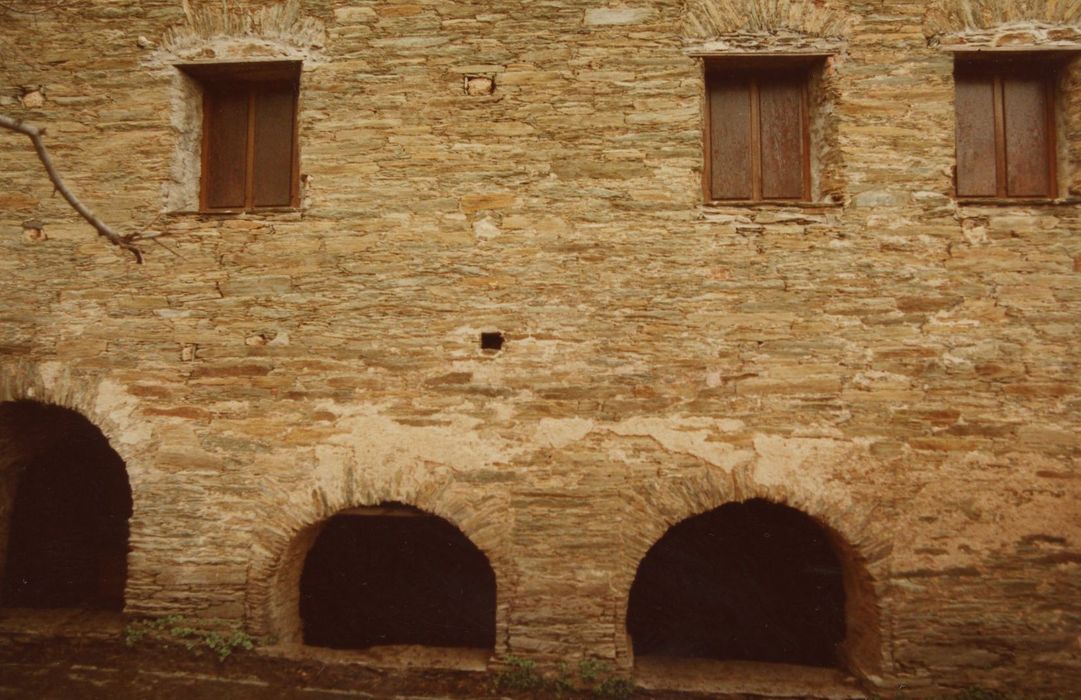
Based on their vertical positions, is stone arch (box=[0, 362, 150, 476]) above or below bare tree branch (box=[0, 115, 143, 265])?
below

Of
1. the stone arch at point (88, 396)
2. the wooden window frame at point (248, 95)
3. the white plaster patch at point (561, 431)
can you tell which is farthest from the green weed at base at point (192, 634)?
the wooden window frame at point (248, 95)

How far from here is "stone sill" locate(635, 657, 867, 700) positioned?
3.83 meters

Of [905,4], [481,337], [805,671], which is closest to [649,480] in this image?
[481,337]

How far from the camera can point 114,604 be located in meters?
5.23

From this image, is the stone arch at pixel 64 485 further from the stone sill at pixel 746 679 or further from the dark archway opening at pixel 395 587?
the stone sill at pixel 746 679

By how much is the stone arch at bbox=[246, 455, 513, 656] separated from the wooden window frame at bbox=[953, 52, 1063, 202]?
3.98 meters

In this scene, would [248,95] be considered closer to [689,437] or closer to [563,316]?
[563,316]

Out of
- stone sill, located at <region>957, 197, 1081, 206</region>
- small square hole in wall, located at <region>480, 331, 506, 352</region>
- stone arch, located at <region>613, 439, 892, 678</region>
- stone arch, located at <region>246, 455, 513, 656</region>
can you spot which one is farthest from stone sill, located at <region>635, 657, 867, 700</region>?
stone sill, located at <region>957, 197, 1081, 206</region>

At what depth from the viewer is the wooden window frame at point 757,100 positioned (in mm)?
4148

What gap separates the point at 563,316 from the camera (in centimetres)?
402

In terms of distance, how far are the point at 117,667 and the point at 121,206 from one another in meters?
3.19

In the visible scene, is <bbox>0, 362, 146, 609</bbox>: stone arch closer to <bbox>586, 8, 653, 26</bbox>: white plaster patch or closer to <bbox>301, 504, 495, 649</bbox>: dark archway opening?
<bbox>301, 504, 495, 649</bbox>: dark archway opening

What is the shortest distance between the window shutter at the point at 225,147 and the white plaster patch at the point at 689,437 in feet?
10.9

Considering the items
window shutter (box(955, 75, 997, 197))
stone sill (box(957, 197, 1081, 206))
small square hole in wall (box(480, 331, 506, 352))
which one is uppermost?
window shutter (box(955, 75, 997, 197))
